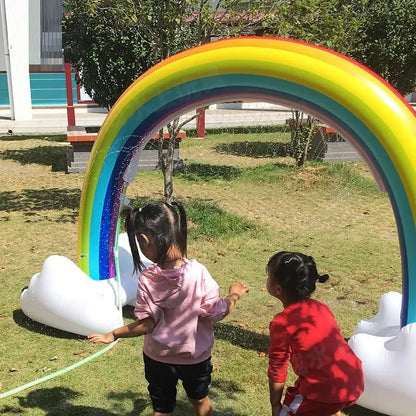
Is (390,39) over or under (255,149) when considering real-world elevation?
over

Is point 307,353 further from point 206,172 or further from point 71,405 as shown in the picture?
point 206,172

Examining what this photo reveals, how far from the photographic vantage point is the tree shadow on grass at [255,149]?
13023mm

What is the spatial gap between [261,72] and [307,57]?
34 cm

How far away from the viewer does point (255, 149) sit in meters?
13.8

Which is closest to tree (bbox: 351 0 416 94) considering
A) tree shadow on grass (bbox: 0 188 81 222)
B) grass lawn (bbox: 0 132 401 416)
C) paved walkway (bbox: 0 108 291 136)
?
paved walkway (bbox: 0 108 291 136)

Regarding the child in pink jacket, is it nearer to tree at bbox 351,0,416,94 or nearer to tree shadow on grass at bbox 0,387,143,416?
tree shadow on grass at bbox 0,387,143,416

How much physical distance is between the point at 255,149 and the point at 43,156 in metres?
5.22

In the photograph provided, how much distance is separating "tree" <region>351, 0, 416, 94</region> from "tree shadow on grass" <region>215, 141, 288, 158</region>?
2.81m

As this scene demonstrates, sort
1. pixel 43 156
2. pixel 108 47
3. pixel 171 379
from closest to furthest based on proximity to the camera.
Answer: pixel 171 379, pixel 108 47, pixel 43 156

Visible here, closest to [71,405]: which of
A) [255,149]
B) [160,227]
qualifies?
[160,227]

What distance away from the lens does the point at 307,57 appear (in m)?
3.59

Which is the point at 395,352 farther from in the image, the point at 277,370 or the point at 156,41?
the point at 156,41

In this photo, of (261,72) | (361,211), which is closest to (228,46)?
(261,72)

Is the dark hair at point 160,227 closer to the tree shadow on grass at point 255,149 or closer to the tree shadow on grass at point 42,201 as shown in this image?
the tree shadow on grass at point 42,201
